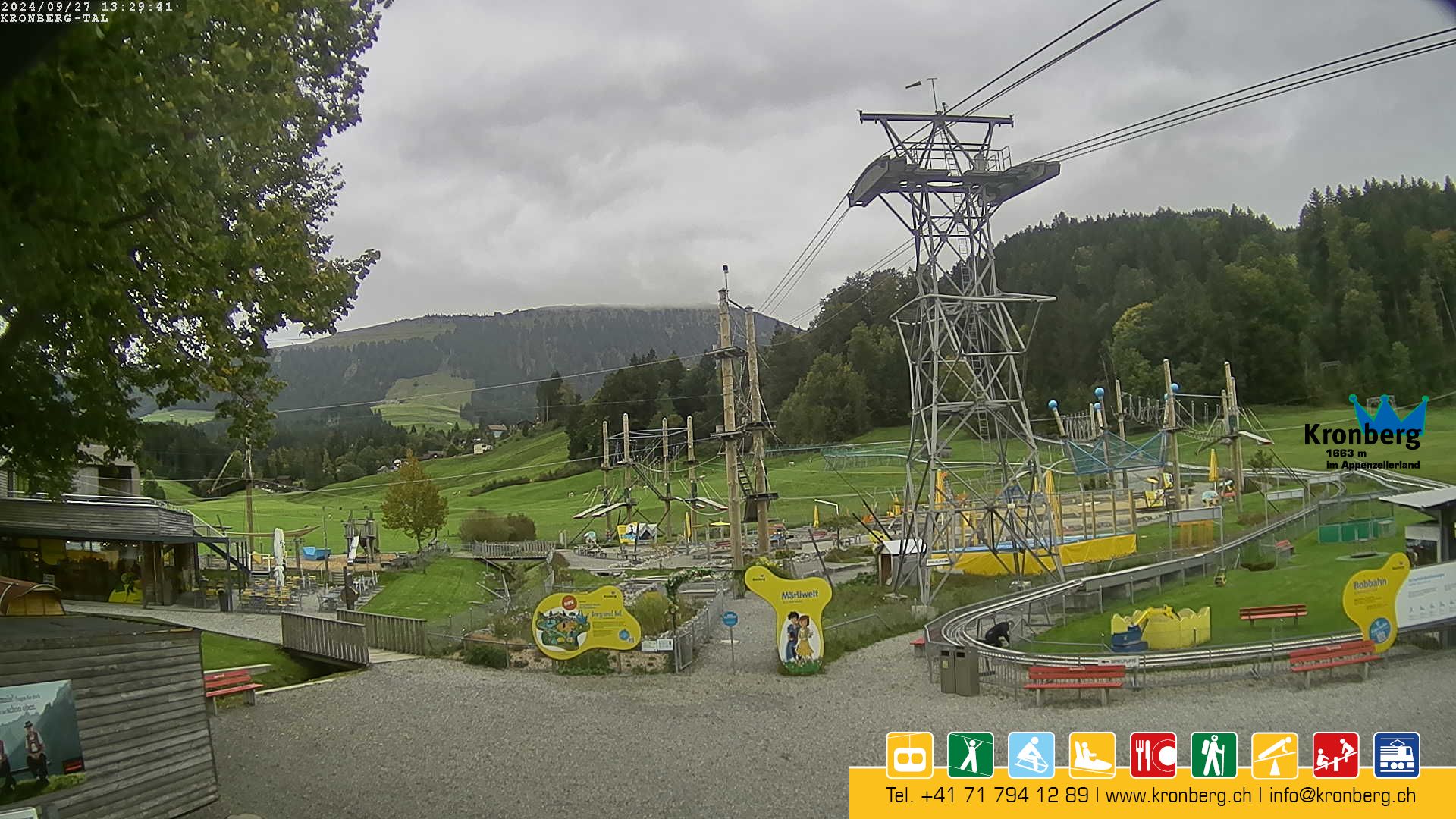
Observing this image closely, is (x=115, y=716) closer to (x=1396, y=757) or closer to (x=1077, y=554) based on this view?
(x=1396, y=757)

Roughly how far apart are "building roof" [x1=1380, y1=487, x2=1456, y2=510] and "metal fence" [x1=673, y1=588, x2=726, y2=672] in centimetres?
1188

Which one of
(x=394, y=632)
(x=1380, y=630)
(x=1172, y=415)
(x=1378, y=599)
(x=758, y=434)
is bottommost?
(x=394, y=632)

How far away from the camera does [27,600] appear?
Result: 14.6m

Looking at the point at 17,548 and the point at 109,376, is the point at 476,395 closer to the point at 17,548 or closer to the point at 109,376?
the point at 17,548

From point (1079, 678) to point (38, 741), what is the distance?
39.8ft

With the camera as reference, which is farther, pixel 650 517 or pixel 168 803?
pixel 650 517

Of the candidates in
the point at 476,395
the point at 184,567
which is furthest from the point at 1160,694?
the point at 476,395

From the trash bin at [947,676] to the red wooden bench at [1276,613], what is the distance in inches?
209

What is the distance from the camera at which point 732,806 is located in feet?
31.6

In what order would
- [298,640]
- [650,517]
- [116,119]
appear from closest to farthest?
[116,119]
[298,640]
[650,517]

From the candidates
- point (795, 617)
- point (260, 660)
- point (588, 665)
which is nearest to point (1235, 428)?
point (795, 617)

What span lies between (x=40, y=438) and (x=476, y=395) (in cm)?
15127

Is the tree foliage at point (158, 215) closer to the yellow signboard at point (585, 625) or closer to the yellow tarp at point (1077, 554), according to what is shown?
the yellow signboard at point (585, 625)

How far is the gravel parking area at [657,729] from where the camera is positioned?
10.2 metres
